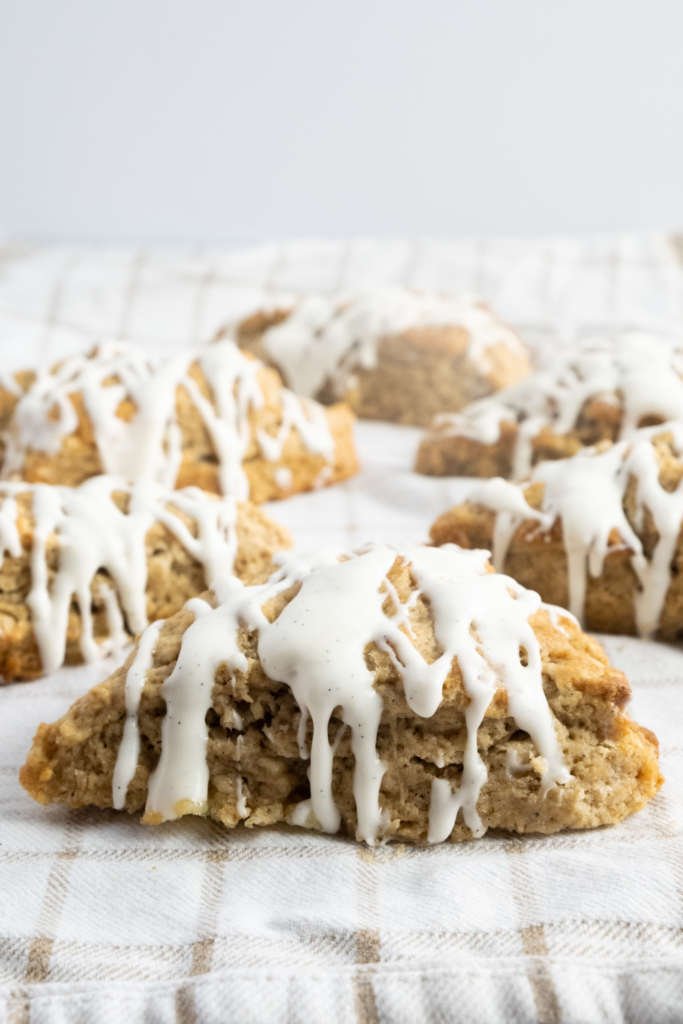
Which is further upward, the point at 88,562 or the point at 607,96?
the point at 607,96

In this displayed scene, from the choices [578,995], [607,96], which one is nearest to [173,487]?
[578,995]

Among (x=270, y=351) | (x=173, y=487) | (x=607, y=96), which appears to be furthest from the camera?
(x=607, y=96)

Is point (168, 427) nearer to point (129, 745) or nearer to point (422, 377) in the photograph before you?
point (422, 377)

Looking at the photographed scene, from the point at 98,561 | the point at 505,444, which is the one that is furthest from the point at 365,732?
the point at 505,444

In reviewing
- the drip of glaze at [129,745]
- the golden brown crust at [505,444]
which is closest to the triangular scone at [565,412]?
the golden brown crust at [505,444]

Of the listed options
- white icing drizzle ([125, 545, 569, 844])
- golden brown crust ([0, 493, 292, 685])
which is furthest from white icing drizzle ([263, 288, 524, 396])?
white icing drizzle ([125, 545, 569, 844])

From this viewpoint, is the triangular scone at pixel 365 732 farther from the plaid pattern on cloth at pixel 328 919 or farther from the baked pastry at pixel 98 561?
the baked pastry at pixel 98 561

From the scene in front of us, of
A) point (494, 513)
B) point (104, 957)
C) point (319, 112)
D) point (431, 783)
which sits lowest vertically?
point (104, 957)

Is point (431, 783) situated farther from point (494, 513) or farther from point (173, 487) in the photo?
point (173, 487)
